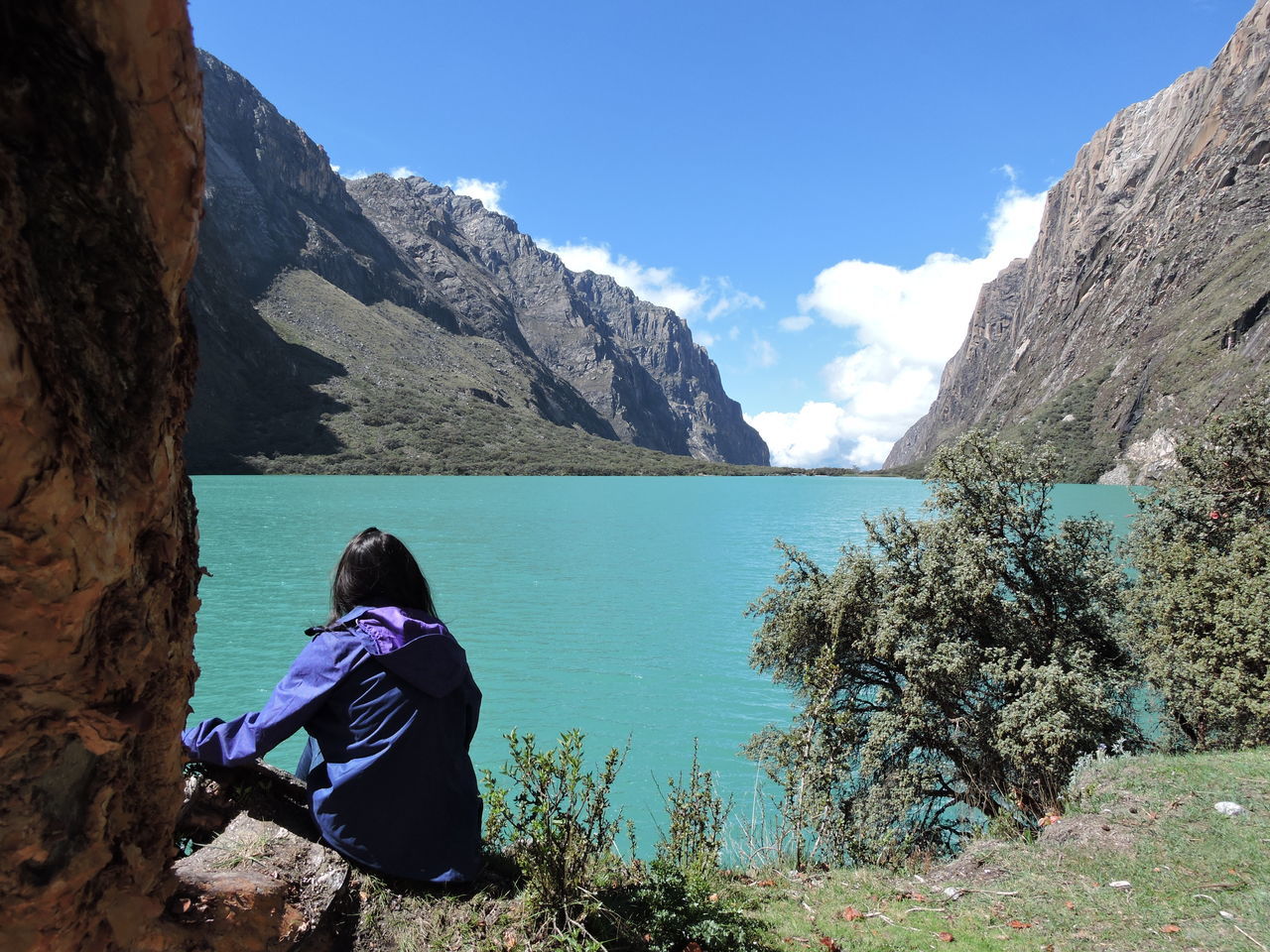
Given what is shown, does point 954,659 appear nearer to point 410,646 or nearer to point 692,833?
point 692,833

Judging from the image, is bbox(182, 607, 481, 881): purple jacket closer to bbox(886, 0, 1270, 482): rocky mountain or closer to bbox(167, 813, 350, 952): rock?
bbox(167, 813, 350, 952): rock

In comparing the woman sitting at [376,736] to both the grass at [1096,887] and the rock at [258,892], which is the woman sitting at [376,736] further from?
the grass at [1096,887]

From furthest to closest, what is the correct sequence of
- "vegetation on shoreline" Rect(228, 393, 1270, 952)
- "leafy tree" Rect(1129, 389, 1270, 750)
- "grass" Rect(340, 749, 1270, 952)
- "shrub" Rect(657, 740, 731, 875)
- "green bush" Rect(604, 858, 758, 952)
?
"leafy tree" Rect(1129, 389, 1270, 750), "shrub" Rect(657, 740, 731, 875), "vegetation on shoreline" Rect(228, 393, 1270, 952), "green bush" Rect(604, 858, 758, 952), "grass" Rect(340, 749, 1270, 952)

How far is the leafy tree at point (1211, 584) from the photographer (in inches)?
382

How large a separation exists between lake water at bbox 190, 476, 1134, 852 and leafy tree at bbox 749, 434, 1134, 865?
315 centimetres

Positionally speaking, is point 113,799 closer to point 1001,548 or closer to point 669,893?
point 669,893

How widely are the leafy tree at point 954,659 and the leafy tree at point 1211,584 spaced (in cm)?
66

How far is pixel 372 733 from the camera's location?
321 centimetres

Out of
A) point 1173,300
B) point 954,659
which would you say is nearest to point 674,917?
point 954,659

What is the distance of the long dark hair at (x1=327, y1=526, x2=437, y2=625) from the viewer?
11.5ft

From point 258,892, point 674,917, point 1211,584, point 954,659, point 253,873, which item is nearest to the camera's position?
point 258,892

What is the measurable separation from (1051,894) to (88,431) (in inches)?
278

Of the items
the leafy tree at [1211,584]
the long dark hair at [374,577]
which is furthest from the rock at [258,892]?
the leafy tree at [1211,584]

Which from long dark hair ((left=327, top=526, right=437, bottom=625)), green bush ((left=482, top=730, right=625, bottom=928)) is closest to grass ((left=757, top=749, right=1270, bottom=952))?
green bush ((left=482, top=730, right=625, bottom=928))
